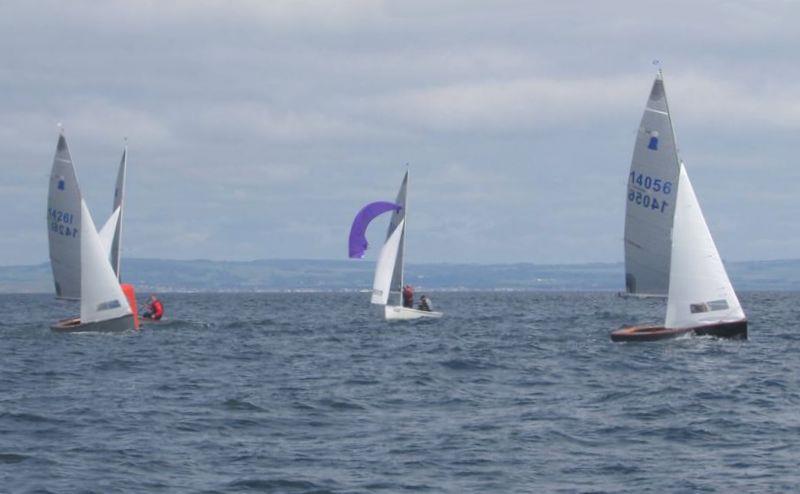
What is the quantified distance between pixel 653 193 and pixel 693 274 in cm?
481

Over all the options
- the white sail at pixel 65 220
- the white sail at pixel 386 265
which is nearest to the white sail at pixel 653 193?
the white sail at pixel 386 265

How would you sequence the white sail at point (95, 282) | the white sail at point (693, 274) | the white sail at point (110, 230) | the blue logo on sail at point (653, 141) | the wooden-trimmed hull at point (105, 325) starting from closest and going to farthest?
the white sail at point (693, 274) → the blue logo on sail at point (653, 141) → the white sail at point (95, 282) → the wooden-trimmed hull at point (105, 325) → the white sail at point (110, 230)

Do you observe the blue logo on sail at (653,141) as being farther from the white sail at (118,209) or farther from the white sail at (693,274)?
the white sail at (118,209)

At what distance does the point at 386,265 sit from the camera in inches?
2408

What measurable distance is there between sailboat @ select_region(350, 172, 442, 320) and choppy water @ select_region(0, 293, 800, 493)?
18.3 meters

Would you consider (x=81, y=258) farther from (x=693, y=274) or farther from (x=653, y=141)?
(x=693, y=274)

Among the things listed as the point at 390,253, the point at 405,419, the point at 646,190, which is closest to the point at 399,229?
the point at 390,253

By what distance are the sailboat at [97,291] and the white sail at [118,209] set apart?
17.8 feet

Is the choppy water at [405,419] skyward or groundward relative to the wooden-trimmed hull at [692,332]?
groundward

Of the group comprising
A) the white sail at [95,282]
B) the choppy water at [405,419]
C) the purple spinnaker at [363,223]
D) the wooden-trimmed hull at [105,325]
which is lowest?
the choppy water at [405,419]

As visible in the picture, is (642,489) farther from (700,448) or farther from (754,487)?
(700,448)

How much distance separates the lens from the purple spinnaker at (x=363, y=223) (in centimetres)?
6241

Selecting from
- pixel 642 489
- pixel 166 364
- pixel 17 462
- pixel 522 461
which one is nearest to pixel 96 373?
pixel 166 364

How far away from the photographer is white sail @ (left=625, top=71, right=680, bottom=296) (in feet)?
140
